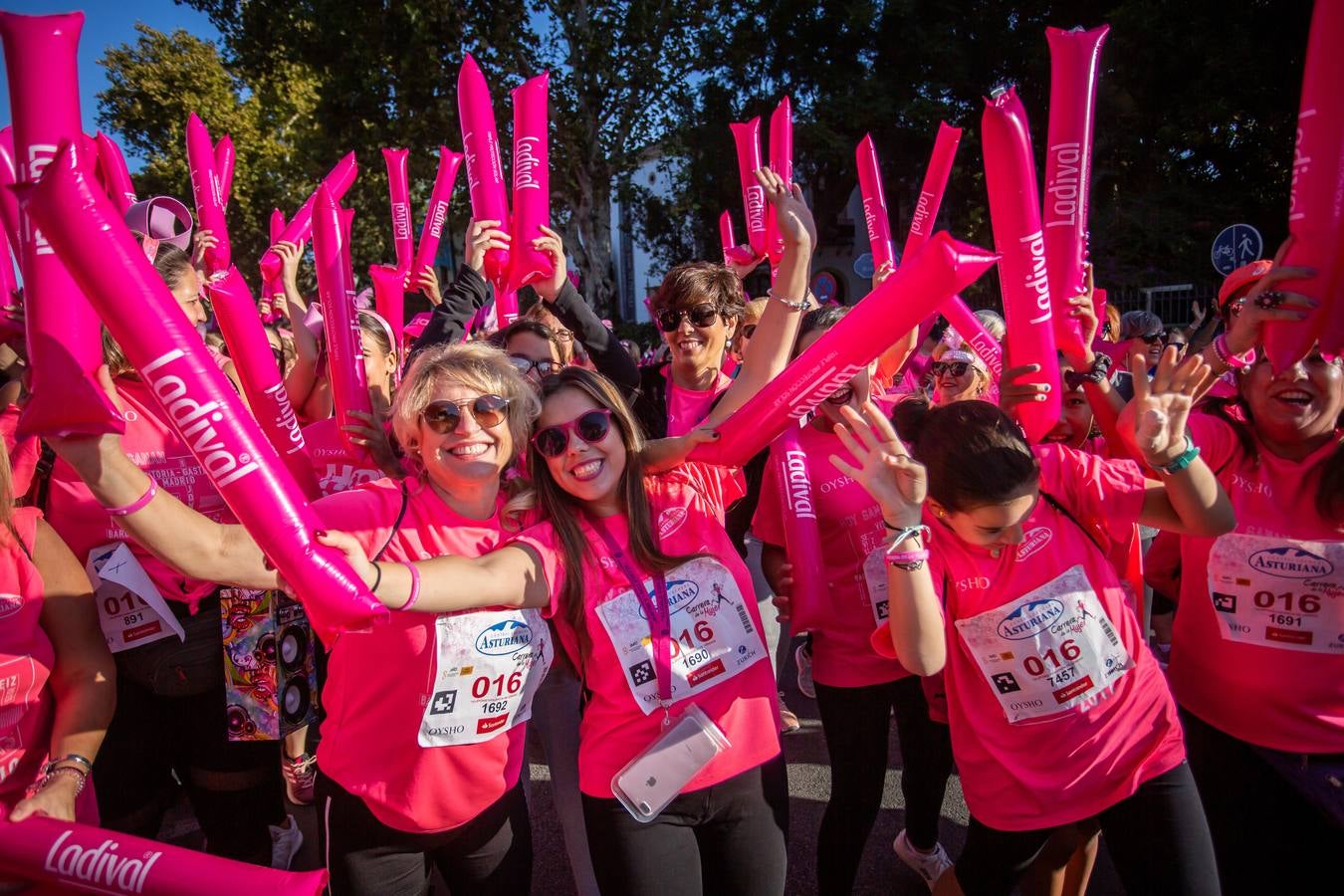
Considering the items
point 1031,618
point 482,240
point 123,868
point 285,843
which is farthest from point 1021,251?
point 285,843

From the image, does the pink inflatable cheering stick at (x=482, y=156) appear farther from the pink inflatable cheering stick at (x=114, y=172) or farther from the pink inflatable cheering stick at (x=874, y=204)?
the pink inflatable cheering stick at (x=874, y=204)

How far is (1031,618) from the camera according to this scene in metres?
1.95

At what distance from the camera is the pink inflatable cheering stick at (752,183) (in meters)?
4.39

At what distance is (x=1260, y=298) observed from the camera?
6.41 feet

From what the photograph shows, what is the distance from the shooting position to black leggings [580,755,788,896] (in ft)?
6.06

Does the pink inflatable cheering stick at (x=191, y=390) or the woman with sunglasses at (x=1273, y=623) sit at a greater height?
the pink inflatable cheering stick at (x=191, y=390)

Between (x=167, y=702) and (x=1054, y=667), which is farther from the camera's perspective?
(x=167, y=702)

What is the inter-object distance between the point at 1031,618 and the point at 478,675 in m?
1.40

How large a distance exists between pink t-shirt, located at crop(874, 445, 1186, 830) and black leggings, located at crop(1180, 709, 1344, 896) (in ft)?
1.18

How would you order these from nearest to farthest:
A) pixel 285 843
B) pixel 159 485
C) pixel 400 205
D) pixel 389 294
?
pixel 159 485, pixel 285 843, pixel 389 294, pixel 400 205

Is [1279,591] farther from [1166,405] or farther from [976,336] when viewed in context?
[976,336]

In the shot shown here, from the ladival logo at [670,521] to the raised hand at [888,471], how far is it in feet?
Result: 1.63

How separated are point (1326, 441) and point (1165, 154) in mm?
14675

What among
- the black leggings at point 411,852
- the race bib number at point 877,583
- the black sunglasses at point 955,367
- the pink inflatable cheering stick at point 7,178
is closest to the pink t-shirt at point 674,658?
the black leggings at point 411,852
